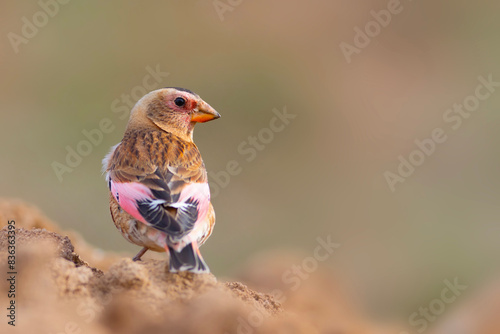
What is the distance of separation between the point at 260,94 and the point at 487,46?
30.2 feet

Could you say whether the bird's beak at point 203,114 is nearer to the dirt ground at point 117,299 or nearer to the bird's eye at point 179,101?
the bird's eye at point 179,101

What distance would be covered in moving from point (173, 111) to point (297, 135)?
56.8 feet

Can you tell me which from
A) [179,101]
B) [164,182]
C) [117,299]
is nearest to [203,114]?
[179,101]

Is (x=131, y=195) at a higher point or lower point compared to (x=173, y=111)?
lower

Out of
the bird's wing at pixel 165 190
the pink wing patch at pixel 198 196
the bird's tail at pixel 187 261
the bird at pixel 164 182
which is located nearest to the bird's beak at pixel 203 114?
the bird at pixel 164 182

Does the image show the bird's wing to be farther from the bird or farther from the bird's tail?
the bird's tail

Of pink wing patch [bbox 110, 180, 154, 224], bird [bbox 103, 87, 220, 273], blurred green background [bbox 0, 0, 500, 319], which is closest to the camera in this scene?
bird [bbox 103, 87, 220, 273]

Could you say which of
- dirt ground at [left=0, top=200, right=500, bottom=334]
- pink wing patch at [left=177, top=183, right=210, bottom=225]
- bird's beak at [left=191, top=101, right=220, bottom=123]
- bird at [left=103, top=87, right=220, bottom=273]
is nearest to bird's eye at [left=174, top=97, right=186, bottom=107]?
bird at [left=103, top=87, right=220, bottom=273]

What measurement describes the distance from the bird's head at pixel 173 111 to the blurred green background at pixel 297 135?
6.67 metres

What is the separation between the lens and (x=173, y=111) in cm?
711

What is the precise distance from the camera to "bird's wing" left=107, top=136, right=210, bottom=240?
546 centimetres

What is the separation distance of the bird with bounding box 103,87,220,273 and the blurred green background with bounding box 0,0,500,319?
6737 millimetres

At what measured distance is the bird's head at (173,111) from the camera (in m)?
7.09

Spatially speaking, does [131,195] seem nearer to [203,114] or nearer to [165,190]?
[165,190]
